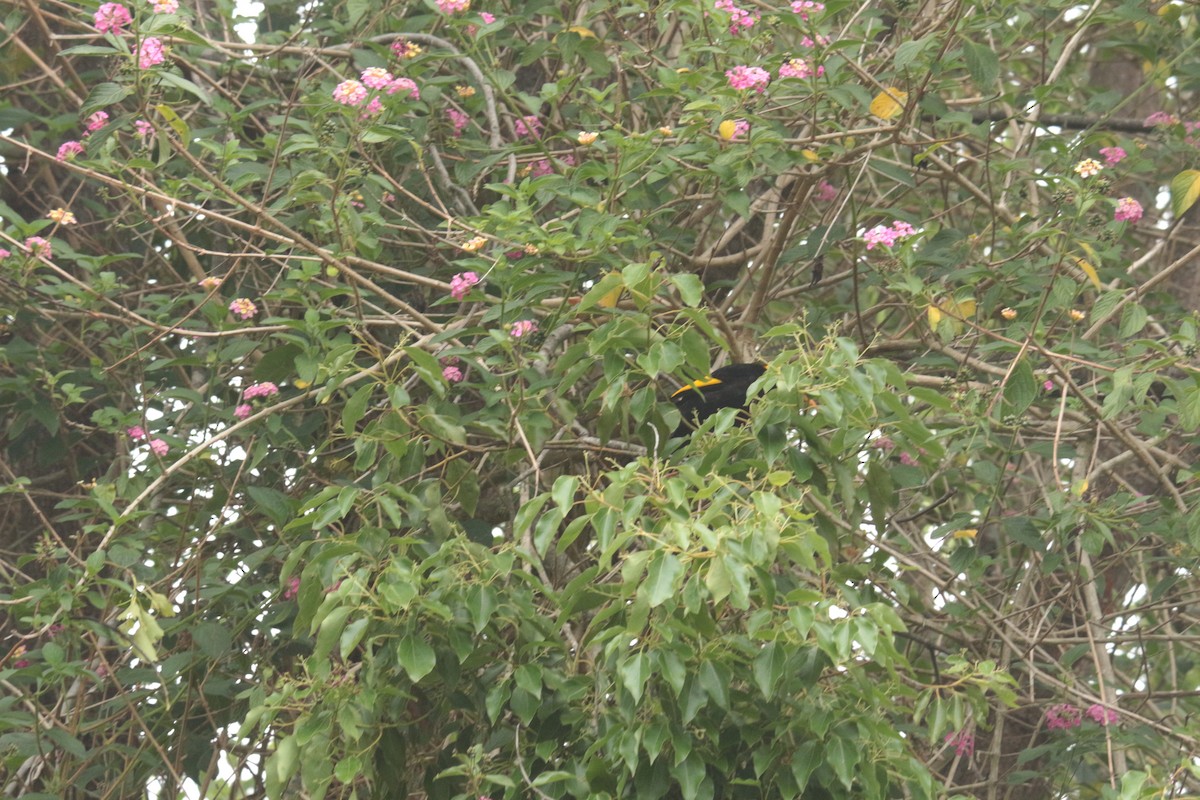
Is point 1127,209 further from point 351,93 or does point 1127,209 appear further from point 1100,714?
point 351,93

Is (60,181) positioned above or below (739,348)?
below

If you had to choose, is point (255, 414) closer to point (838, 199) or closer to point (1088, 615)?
point (838, 199)

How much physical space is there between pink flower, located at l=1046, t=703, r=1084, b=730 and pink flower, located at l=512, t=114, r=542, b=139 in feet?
5.14

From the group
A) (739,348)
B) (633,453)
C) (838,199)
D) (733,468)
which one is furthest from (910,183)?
(733,468)

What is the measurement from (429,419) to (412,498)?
211 millimetres

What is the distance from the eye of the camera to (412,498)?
2.17m

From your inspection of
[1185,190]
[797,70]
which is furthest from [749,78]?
[1185,190]

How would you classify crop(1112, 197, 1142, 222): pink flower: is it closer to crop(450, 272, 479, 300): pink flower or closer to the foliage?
the foliage

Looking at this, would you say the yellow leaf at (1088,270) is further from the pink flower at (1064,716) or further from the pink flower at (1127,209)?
the pink flower at (1064,716)

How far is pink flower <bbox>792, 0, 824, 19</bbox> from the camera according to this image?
2586 mm

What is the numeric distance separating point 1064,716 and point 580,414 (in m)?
1.13

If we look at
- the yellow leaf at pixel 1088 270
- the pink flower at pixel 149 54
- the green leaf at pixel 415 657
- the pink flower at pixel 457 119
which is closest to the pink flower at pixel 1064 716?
the yellow leaf at pixel 1088 270

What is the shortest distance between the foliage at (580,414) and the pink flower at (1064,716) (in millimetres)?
20

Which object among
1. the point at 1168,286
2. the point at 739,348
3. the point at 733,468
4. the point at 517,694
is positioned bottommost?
the point at 1168,286
